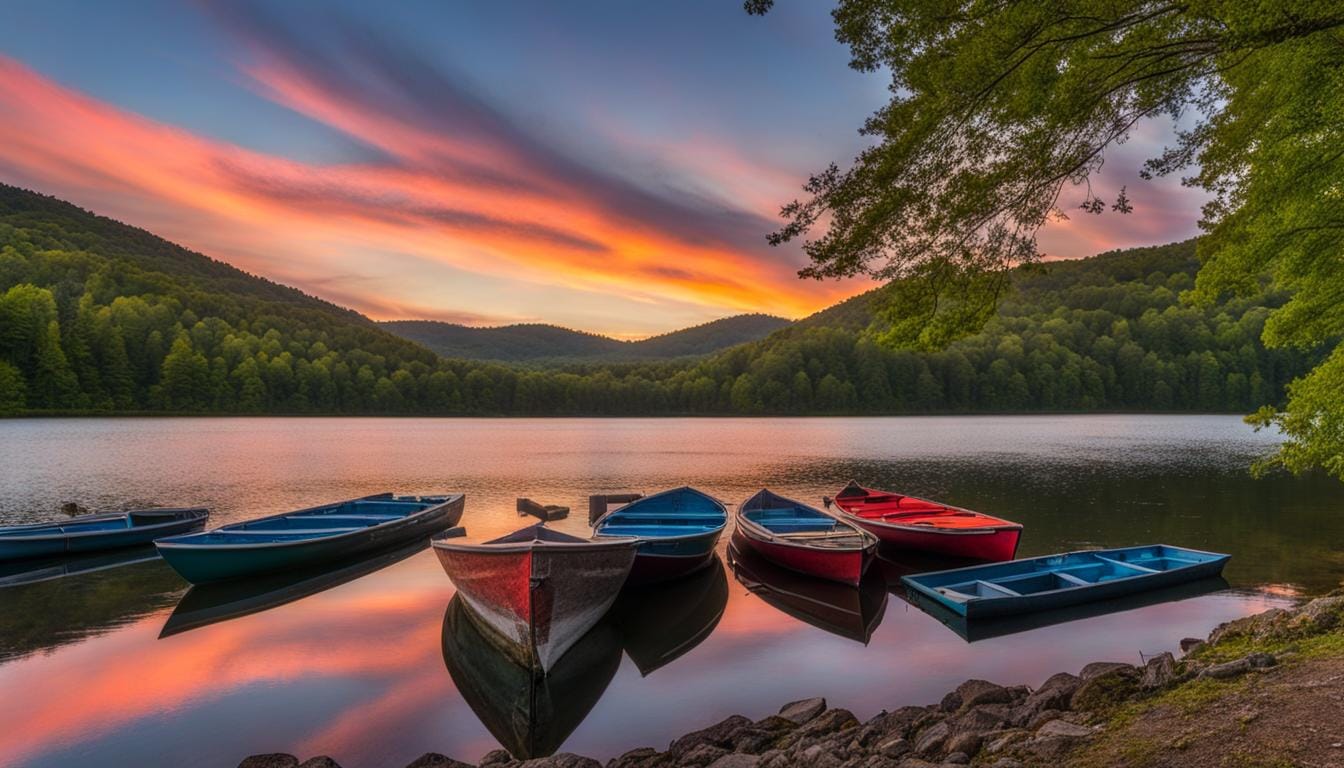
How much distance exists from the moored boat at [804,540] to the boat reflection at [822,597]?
0.38 m

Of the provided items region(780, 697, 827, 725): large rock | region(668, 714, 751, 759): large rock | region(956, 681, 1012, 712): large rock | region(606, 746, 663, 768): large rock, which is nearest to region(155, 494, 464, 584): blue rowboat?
region(606, 746, 663, 768): large rock

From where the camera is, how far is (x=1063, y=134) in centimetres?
815

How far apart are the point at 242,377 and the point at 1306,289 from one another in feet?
435

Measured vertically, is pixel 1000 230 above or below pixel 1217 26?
below

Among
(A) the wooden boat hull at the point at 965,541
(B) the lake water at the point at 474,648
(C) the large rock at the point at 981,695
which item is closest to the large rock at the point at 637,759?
(B) the lake water at the point at 474,648

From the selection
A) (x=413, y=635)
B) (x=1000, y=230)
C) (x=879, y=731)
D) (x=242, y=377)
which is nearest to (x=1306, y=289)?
(x=1000, y=230)

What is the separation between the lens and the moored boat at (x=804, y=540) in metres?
15.3

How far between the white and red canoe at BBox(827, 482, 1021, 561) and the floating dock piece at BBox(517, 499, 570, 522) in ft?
37.6

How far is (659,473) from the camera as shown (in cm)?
4269

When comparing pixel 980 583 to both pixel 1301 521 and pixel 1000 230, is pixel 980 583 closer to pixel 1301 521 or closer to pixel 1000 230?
pixel 1000 230

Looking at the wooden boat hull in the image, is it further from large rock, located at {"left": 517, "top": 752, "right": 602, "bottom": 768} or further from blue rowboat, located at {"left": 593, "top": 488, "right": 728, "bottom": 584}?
large rock, located at {"left": 517, "top": 752, "right": 602, "bottom": 768}

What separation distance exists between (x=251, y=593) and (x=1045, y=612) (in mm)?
18494

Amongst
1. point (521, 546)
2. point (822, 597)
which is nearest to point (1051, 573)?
point (822, 597)

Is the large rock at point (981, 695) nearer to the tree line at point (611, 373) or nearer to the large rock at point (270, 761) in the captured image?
the large rock at point (270, 761)
